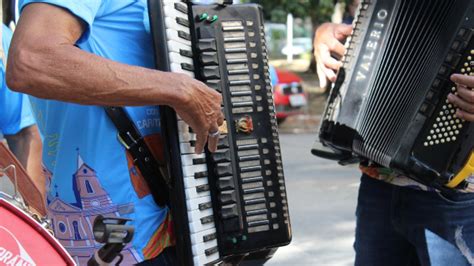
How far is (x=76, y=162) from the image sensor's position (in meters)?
2.01

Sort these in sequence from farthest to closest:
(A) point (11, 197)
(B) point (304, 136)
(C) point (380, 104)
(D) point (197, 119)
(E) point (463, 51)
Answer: (B) point (304, 136), (C) point (380, 104), (E) point (463, 51), (D) point (197, 119), (A) point (11, 197)

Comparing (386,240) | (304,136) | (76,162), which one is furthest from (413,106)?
(304,136)

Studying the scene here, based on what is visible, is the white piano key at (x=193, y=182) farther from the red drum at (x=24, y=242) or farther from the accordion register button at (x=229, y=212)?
the red drum at (x=24, y=242)

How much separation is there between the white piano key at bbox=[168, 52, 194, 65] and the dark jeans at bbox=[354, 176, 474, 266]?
1096mm

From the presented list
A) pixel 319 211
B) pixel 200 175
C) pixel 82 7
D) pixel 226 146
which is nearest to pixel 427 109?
pixel 226 146

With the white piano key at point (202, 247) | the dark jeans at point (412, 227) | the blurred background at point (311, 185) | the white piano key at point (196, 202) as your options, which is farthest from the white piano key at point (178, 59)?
the dark jeans at point (412, 227)

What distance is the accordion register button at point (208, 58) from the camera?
6.60 feet

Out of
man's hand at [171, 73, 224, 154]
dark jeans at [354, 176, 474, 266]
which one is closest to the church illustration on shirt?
man's hand at [171, 73, 224, 154]

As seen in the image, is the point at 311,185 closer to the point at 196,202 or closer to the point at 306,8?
the point at 196,202

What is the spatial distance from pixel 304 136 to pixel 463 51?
891 cm

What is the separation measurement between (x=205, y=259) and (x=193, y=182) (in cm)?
20

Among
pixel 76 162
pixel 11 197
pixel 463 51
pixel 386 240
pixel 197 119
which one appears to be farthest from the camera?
pixel 386 240

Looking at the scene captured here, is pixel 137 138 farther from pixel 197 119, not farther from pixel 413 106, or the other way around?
pixel 413 106

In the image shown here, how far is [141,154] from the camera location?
2.00 meters
